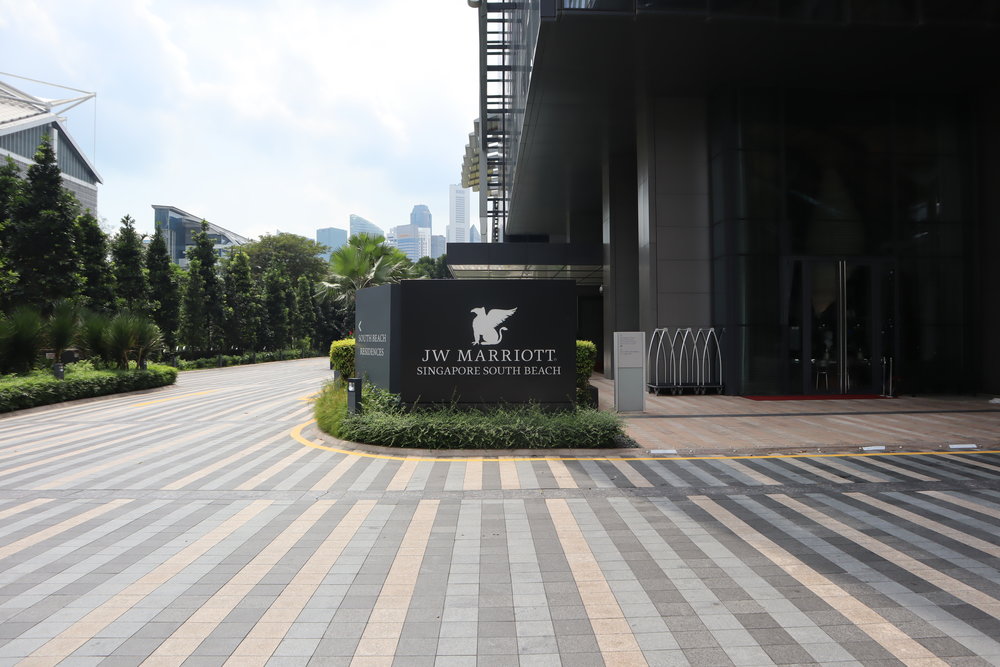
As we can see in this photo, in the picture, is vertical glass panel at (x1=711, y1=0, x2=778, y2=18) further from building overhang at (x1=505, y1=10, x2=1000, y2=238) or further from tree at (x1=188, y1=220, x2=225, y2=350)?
tree at (x1=188, y1=220, x2=225, y2=350)

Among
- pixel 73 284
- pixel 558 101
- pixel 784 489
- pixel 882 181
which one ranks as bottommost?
pixel 784 489

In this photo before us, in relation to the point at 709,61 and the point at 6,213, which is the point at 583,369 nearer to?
the point at 709,61

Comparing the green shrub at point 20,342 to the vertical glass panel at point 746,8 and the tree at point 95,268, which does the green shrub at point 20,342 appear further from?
the vertical glass panel at point 746,8

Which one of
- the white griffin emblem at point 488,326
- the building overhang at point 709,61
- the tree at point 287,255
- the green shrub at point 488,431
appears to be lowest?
the green shrub at point 488,431

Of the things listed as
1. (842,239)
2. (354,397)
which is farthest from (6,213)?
(842,239)

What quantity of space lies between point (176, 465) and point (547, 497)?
557cm

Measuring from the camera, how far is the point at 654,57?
44.0 ft

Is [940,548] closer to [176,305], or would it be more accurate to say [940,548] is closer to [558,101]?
[558,101]

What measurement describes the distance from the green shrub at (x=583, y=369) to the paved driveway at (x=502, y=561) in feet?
12.3

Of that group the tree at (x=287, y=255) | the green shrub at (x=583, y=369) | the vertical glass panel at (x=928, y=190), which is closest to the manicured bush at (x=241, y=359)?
the tree at (x=287, y=255)

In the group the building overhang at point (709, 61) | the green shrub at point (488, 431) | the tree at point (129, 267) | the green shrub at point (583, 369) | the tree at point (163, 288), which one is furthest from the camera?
the tree at point (163, 288)

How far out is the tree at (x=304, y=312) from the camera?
2021 inches

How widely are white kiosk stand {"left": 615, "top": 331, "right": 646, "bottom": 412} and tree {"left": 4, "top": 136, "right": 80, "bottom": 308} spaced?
68.9 ft

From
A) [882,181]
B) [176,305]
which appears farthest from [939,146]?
[176,305]
